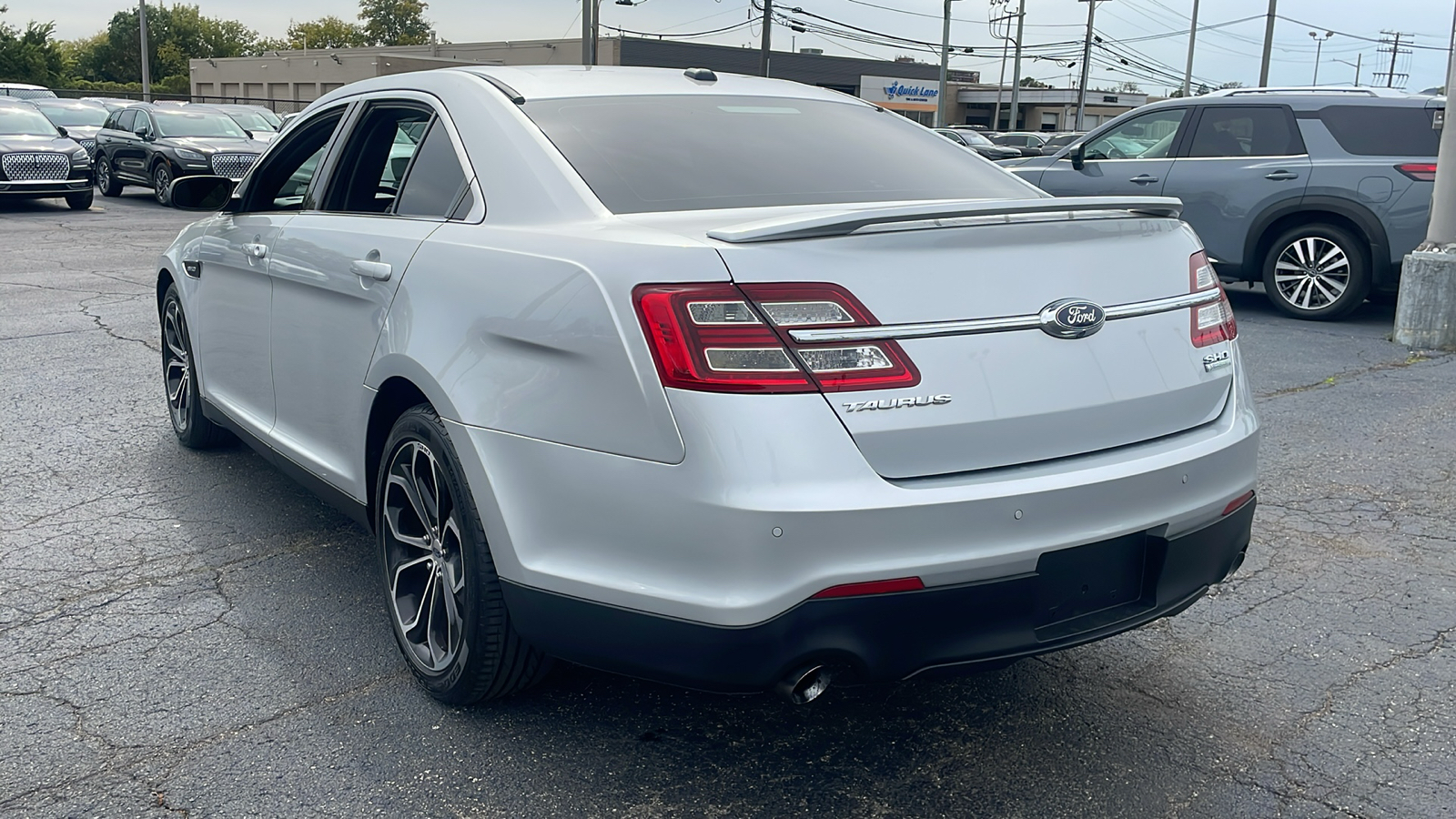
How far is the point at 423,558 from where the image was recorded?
3207 mm

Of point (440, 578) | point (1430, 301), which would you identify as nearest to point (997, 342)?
point (440, 578)

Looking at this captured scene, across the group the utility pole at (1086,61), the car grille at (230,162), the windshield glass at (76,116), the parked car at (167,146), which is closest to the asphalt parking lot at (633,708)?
the car grille at (230,162)

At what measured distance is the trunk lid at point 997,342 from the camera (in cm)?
242

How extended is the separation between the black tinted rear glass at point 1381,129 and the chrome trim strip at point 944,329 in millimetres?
8148

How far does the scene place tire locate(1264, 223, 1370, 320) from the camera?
32.0 feet

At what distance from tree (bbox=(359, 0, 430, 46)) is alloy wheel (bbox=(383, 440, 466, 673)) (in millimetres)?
117680

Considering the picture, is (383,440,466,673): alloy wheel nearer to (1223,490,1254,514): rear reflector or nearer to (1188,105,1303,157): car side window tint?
(1223,490,1254,514): rear reflector

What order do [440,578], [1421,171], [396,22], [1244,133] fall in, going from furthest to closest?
1. [396,22]
2. [1244,133]
3. [1421,171]
4. [440,578]

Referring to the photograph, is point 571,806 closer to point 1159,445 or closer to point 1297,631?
point 1159,445

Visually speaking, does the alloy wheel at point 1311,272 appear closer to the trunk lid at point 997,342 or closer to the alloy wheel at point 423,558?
the trunk lid at point 997,342

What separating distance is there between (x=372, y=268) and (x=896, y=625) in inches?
70.5

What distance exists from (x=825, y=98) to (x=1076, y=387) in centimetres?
179

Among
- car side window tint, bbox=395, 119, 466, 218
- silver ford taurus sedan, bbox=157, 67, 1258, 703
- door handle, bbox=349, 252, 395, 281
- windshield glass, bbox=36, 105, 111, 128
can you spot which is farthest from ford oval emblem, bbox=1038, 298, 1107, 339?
windshield glass, bbox=36, 105, 111, 128

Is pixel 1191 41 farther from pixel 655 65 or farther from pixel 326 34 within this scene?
pixel 326 34
